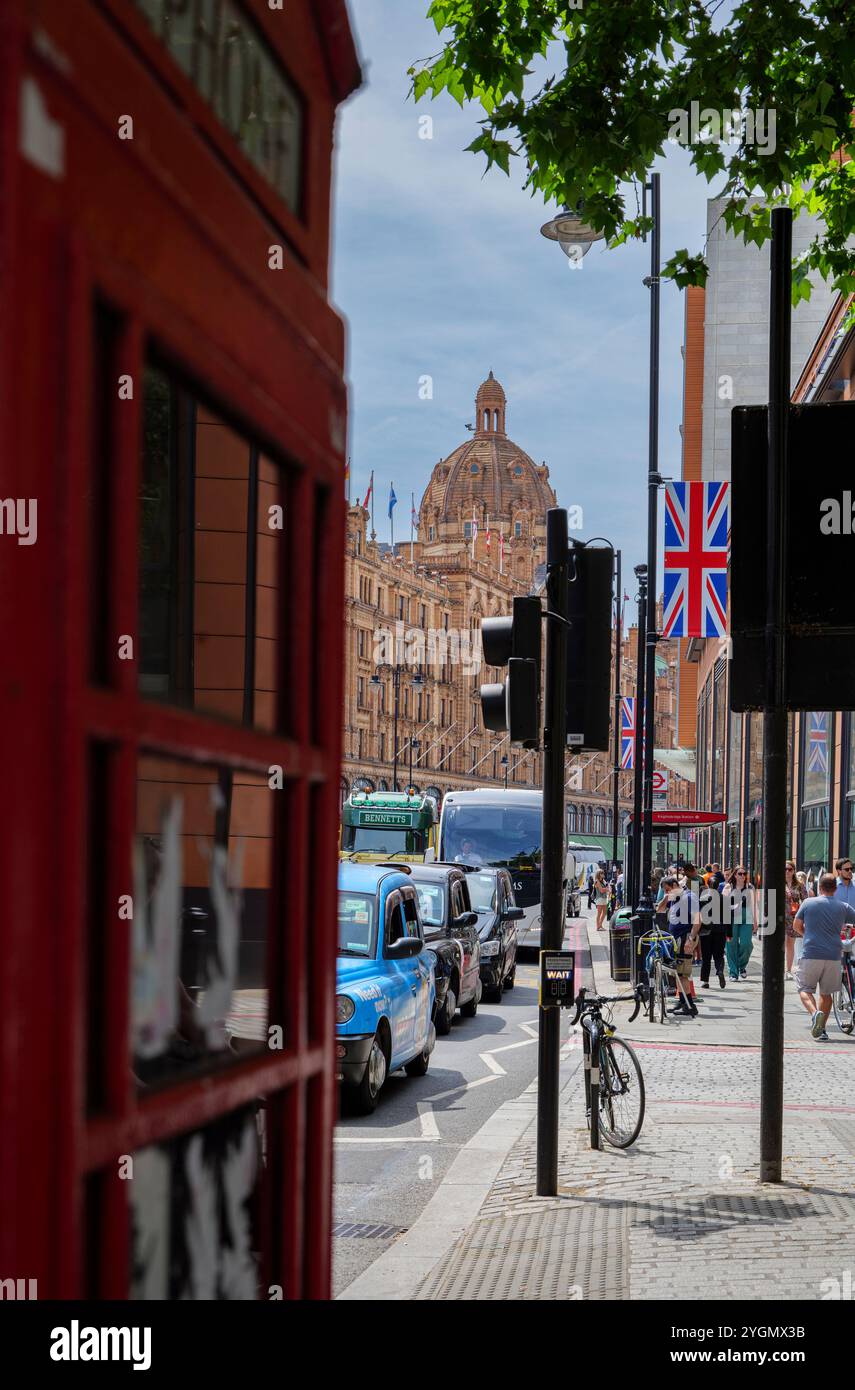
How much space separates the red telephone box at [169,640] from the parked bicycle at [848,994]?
51.5 ft

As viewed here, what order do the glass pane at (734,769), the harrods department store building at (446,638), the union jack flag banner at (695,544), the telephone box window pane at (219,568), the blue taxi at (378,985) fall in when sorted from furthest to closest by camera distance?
the harrods department store building at (446,638) → the glass pane at (734,769) → the union jack flag banner at (695,544) → the blue taxi at (378,985) → the telephone box window pane at (219,568)

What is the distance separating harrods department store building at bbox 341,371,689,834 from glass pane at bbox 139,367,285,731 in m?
63.3

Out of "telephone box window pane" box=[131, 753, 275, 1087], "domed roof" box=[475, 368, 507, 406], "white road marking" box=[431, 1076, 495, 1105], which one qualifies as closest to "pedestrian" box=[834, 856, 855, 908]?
"white road marking" box=[431, 1076, 495, 1105]

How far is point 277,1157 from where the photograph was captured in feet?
8.32

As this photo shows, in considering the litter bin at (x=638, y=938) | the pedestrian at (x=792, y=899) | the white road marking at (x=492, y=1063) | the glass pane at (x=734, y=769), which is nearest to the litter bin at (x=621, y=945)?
the litter bin at (x=638, y=938)

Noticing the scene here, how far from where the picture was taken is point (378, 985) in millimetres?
12328

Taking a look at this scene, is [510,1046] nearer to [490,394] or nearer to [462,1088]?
[462,1088]

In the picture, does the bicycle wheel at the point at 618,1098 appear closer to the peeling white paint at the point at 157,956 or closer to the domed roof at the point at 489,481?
the peeling white paint at the point at 157,956

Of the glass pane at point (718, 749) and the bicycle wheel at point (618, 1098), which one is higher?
the glass pane at point (718, 749)

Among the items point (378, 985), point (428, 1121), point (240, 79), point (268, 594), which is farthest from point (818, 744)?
point (240, 79)

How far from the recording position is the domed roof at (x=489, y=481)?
179 m

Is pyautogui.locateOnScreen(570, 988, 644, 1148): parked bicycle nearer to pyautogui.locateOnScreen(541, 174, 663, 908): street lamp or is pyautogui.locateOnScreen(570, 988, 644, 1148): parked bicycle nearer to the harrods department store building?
pyautogui.locateOnScreen(541, 174, 663, 908): street lamp

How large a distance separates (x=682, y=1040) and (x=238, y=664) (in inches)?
593

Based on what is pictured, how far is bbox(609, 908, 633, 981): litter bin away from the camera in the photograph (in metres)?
22.9
